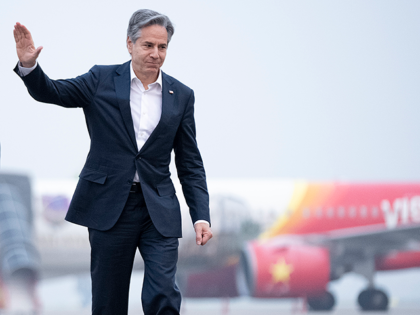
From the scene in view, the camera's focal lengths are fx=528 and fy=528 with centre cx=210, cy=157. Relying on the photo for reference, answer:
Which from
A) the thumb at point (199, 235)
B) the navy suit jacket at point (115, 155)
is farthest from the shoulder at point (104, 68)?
the thumb at point (199, 235)

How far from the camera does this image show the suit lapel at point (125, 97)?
1528mm

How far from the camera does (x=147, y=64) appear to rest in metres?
1.55

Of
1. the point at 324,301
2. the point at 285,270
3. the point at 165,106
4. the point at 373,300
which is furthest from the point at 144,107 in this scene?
the point at 373,300

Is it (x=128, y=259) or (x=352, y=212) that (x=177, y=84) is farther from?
(x=352, y=212)

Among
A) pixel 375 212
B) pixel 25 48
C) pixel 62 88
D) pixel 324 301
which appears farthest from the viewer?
pixel 375 212

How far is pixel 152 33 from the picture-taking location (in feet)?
4.98

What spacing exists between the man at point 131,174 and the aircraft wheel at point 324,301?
5719 millimetres

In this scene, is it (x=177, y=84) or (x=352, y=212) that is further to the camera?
(x=352, y=212)

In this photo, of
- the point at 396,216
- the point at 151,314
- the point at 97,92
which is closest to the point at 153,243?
the point at 151,314

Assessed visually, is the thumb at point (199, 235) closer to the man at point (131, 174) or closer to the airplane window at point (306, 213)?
the man at point (131, 174)

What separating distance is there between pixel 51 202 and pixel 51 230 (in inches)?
15.4

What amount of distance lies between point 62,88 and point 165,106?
303 millimetres

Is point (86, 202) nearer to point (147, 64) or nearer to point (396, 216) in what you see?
point (147, 64)

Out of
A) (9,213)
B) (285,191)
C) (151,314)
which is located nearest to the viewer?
(151,314)
